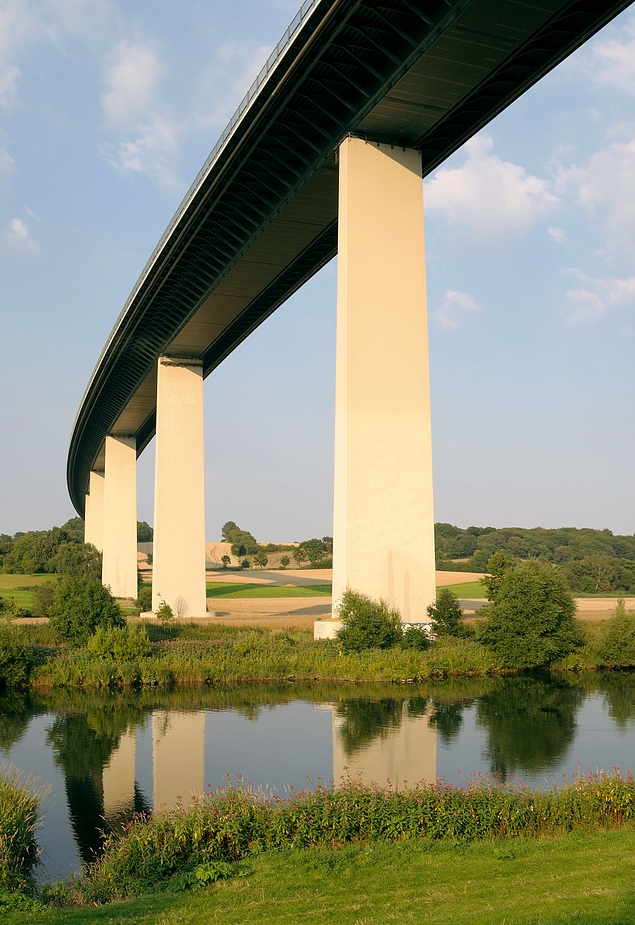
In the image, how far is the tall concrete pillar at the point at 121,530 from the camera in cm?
7519

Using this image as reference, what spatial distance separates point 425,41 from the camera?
80.7ft

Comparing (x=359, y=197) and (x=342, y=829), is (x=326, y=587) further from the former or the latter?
(x=342, y=829)

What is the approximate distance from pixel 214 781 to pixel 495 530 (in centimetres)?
13613

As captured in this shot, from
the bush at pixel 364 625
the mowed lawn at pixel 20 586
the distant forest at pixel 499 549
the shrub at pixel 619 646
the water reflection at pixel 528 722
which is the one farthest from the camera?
the distant forest at pixel 499 549

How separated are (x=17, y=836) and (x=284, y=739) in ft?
26.6

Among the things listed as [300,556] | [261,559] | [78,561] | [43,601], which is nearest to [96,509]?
[78,561]

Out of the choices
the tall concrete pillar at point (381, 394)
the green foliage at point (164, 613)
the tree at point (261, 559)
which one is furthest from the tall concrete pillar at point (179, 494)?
the tree at point (261, 559)

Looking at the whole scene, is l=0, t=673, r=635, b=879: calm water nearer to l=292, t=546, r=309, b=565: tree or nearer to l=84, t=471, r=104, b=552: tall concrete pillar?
l=84, t=471, r=104, b=552: tall concrete pillar

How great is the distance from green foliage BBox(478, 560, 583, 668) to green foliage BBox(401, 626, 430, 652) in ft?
6.53

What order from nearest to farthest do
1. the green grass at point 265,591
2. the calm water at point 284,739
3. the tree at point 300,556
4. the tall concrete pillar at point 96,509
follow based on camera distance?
1. the calm water at point 284,739
2. the green grass at point 265,591
3. the tall concrete pillar at point 96,509
4. the tree at point 300,556

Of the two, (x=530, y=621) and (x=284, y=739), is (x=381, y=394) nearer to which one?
(x=530, y=621)

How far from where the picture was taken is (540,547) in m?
127

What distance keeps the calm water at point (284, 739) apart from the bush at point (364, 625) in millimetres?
2880

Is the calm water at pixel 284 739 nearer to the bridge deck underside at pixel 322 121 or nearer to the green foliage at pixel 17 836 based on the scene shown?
the green foliage at pixel 17 836
